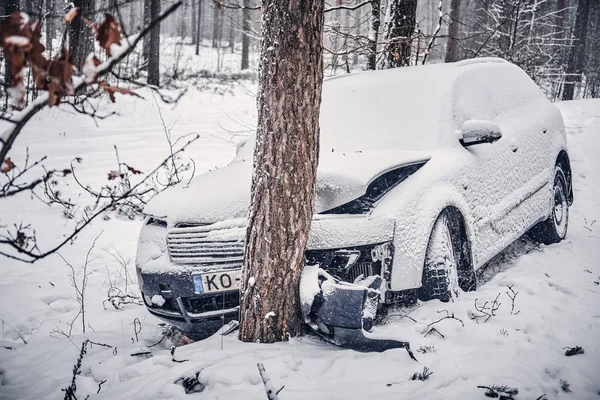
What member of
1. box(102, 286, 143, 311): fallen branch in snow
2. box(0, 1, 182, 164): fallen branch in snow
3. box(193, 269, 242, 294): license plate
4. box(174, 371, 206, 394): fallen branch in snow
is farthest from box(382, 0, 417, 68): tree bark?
box(0, 1, 182, 164): fallen branch in snow

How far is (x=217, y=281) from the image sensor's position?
2.53m

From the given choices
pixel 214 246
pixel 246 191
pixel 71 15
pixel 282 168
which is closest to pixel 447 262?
pixel 282 168

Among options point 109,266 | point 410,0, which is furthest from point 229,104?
point 109,266

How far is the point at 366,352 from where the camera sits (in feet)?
7.70

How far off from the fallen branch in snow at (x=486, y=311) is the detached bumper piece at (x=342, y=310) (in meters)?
0.67

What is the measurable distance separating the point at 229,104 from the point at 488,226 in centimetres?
1187

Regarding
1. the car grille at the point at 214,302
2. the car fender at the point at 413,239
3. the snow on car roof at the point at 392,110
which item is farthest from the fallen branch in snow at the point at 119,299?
the car fender at the point at 413,239

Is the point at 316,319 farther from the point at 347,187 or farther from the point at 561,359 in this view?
the point at 561,359

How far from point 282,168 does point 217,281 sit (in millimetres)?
833

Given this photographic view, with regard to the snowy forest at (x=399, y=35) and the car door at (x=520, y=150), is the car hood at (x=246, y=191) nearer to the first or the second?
the snowy forest at (x=399, y=35)

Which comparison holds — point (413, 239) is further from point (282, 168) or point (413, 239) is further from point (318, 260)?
point (282, 168)

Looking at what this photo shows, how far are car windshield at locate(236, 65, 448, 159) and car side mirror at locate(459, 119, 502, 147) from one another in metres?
0.21

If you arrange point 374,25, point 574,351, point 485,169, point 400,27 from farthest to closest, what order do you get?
point 374,25 → point 400,27 → point 485,169 → point 574,351

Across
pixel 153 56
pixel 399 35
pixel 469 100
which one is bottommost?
pixel 469 100
